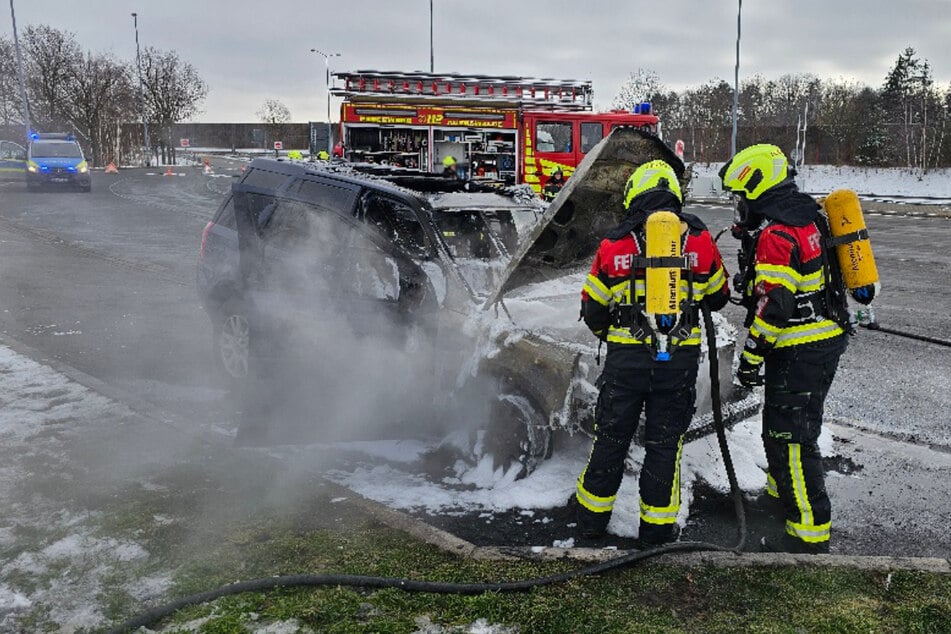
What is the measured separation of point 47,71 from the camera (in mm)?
43344

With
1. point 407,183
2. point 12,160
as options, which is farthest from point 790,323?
point 12,160

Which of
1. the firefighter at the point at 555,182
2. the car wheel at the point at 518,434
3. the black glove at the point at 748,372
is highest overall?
the firefighter at the point at 555,182

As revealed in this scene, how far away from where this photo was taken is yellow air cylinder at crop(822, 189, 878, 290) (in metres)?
3.79

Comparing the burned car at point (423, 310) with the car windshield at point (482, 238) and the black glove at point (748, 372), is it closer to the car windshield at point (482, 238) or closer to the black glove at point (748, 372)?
the car windshield at point (482, 238)

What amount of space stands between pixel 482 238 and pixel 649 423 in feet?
6.95

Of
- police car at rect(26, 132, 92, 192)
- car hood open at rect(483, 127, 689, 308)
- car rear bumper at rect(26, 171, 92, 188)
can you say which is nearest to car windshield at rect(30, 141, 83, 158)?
police car at rect(26, 132, 92, 192)

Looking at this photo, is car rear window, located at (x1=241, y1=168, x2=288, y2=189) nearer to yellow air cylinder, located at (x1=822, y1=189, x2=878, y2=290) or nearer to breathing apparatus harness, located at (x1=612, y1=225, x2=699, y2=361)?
breathing apparatus harness, located at (x1=612, y1=225, x2=699, y2=361)

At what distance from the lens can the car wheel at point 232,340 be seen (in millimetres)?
5930

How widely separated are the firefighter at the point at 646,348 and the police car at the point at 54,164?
80.3 feet

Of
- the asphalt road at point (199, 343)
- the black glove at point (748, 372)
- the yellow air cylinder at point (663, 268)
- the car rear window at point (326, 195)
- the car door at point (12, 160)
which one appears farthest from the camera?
the car door at point (12, 160)

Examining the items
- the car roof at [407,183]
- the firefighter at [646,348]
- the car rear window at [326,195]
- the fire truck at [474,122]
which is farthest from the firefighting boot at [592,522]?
the fire truck at [474,122]

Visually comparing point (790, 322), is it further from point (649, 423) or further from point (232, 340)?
point (232, 340)

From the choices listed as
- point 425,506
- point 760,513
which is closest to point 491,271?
point 425,506

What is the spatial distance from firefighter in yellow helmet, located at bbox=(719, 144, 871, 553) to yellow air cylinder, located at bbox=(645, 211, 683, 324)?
0.48 m
